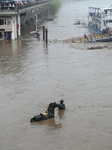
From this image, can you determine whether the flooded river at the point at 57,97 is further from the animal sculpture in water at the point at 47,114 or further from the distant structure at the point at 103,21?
the distant structure at the point at 103,21

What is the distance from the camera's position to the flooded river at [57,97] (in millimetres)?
17766

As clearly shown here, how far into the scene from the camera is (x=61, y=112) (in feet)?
70.9

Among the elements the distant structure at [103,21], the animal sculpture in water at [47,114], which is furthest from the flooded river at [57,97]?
the distant structure at [103,21]

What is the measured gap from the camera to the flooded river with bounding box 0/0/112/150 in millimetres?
17766

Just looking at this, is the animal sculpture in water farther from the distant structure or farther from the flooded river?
the distant structure

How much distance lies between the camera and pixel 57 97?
24375mm

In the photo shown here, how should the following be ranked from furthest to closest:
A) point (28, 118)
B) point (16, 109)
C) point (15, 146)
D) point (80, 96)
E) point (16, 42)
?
point (16, 42)
point (80, 96)
point (16, 109)
point (28, 118)
point (15, 146)

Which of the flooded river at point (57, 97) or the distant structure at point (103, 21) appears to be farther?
the distant structure at point (103, 21)

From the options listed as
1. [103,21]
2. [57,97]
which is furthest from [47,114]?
[103,21]

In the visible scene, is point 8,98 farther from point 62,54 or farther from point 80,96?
point 62,54

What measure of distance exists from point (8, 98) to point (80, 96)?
181 inches

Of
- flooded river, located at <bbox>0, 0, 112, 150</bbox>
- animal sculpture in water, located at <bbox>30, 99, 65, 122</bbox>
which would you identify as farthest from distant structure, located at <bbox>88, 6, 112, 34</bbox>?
animal sculpture in water, located at <bbox>30, 99, 65, 122</bbox>

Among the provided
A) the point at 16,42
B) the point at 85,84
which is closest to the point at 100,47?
the point at 16,42

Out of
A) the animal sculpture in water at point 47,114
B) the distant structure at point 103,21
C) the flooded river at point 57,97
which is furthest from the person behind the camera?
the distant structure at point 103,21
